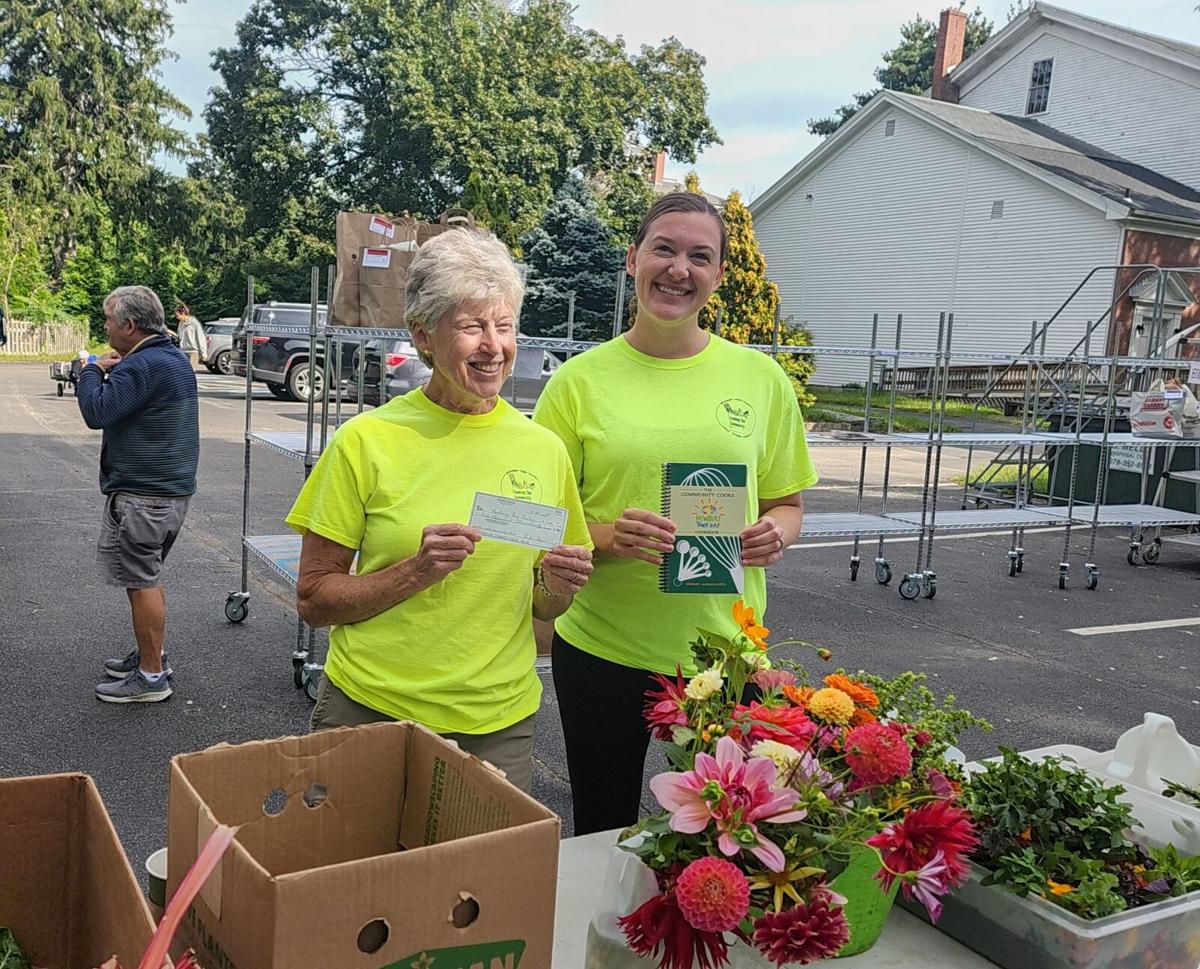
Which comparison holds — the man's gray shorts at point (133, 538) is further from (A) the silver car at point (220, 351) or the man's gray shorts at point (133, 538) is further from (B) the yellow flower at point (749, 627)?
(A) the silver car at point (220, 351)

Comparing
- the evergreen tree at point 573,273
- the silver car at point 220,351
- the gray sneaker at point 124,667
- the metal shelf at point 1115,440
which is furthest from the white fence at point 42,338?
the gray sneaker at point 124,667

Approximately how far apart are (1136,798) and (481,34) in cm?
4054

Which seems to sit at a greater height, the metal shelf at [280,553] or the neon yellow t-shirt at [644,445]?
the neon yellow t-shirt at [644,445]

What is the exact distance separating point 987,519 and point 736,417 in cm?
735

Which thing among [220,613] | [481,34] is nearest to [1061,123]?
[481,34]

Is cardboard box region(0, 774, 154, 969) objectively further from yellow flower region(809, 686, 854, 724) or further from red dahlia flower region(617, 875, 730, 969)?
yellow flower region(809, 686, 854, 724)

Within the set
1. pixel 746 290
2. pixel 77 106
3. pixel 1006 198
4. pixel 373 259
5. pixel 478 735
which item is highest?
pixel 77 106

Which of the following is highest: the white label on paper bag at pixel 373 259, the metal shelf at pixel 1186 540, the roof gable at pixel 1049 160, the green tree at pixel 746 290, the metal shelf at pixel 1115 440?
the roof gable at pixel 1049 160

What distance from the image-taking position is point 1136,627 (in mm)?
7945

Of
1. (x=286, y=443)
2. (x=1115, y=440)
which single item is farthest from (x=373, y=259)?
(x=1115, y=440)

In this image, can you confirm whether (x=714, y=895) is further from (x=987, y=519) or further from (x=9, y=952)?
(x=987, y=519)

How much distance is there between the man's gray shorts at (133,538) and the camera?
5.01m

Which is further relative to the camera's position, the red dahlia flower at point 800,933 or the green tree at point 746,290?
the green tree at point 746,290

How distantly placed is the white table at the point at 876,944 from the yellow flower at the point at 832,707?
1.26 feet
